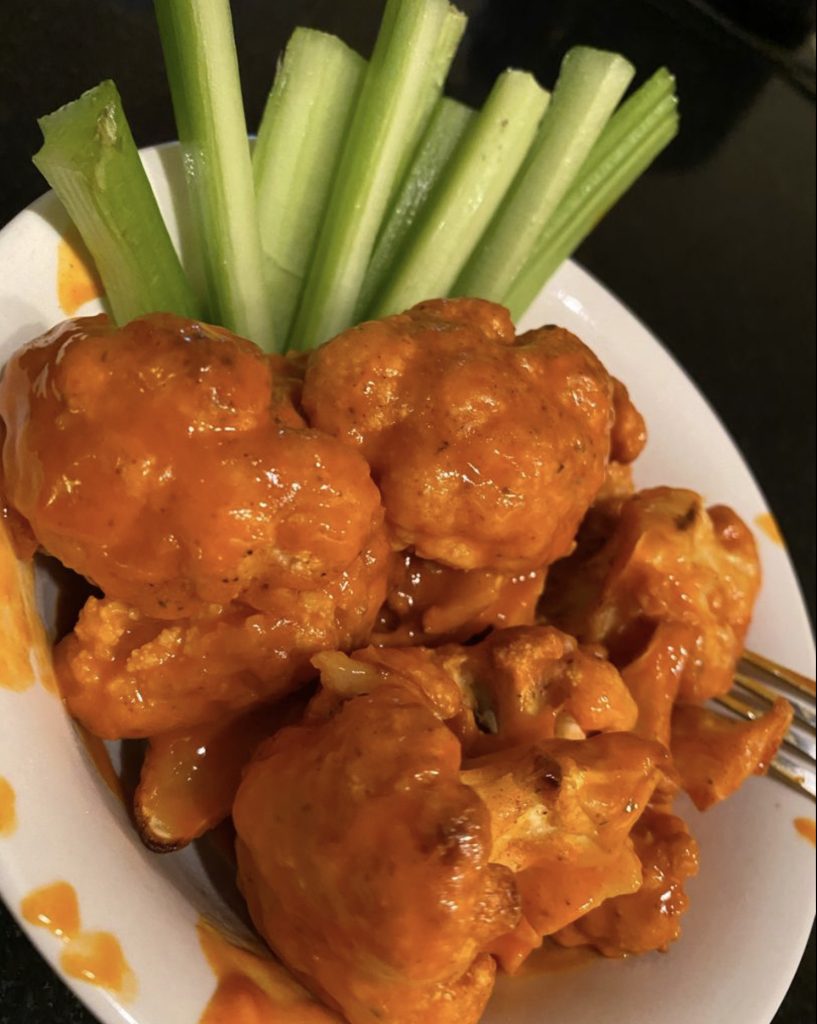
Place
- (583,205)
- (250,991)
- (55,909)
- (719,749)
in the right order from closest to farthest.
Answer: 1. (55,909)
2. (250,991)
3. (719,749)
4. (583,205)

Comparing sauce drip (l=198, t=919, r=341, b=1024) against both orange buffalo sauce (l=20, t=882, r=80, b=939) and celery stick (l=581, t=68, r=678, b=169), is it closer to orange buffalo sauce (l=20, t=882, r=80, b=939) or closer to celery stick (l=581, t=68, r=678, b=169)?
orange buffalo sauce (l=20, t=882, r=80, b=939)

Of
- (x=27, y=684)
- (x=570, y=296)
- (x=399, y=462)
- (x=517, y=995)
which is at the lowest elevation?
(x=517, y=995)

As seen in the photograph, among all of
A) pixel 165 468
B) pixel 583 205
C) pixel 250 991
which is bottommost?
pixel 250 991

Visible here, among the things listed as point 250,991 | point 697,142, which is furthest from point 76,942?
point 697,142

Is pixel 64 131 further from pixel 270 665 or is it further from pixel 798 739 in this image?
pixel 798 739

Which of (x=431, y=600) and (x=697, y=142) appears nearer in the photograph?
(x=431, y=600)

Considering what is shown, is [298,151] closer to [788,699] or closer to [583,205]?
[583,205]

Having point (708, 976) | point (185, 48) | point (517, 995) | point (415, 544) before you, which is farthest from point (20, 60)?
point (708, 976)
